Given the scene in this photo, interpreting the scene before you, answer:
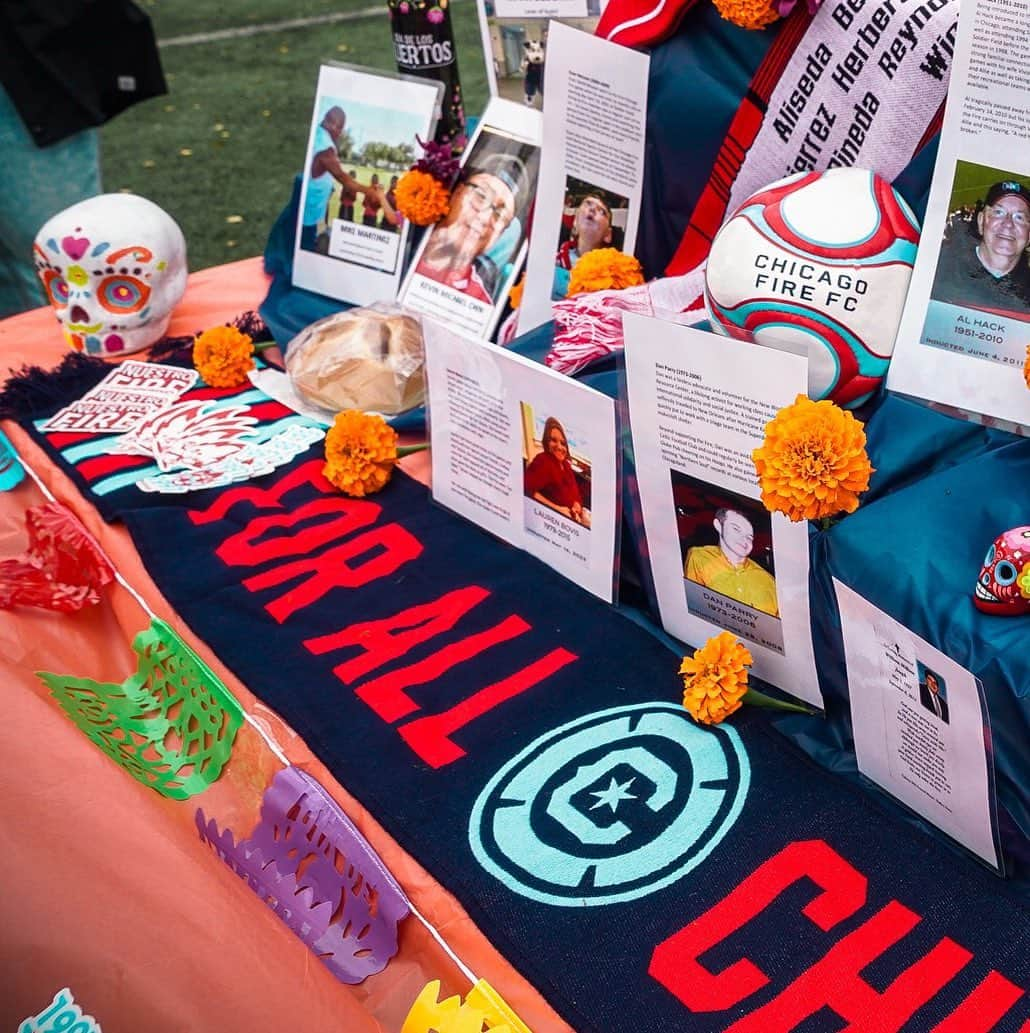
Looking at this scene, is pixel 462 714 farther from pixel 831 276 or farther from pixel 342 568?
pixel 831 276

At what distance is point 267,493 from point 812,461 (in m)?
0.84

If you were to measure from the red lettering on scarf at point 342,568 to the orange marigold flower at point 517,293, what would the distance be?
42 centimetres

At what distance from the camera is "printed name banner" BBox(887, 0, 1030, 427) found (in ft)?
3.24

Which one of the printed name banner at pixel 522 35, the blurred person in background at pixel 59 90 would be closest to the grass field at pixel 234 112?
the blurred person in background at pixel 59 90

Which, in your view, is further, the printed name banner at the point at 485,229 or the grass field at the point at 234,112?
the grass field at the point at 234,112

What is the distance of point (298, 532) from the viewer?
1.48m

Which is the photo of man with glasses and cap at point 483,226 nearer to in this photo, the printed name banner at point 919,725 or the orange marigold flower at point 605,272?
the orange marigold flower at point 605,272

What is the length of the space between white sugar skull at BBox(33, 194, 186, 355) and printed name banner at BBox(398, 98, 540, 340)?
0.40 metres

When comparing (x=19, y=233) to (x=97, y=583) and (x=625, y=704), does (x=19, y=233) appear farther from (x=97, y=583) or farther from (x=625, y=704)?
(x=625, y=704)

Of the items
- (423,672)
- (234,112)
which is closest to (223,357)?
(423,672)

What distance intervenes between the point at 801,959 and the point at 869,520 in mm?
374

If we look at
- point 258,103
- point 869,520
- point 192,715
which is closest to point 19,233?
point 192,715

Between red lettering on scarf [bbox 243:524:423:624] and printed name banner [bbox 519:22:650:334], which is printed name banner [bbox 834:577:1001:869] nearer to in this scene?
red lettering on scarf [bbox 243:524:423:624]

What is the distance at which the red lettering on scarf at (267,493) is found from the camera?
5.00 ft
